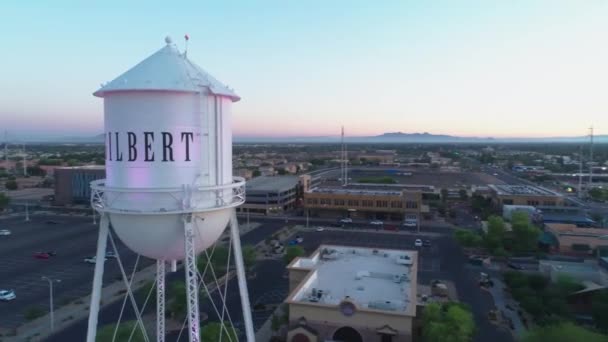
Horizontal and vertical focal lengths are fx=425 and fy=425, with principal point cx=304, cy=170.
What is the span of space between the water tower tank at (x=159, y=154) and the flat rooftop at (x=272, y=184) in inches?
2262

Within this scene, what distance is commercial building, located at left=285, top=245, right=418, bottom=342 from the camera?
2195 cm

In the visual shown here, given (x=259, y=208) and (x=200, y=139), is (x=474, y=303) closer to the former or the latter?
(x=200, y=139)

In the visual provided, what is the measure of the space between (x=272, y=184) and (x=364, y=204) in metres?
18.4

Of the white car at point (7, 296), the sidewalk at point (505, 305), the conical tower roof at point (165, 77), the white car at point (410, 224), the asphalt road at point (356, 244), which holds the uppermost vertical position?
the conical tower roof at point (165, 77)

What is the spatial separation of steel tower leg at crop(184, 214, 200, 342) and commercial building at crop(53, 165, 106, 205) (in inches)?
2753

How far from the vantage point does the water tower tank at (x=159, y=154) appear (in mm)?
10242

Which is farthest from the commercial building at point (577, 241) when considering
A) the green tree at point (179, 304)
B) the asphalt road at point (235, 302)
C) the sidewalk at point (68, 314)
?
the green tree at point (179, 304)

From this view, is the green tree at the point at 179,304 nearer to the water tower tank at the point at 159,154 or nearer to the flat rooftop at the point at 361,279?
the flat rooftop at the point at 361,279

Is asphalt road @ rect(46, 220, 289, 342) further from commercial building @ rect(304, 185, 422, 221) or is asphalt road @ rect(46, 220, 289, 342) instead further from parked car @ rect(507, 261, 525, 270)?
commercial building @ rect(304, 185, 422, 221)

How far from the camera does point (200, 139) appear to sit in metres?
10.8

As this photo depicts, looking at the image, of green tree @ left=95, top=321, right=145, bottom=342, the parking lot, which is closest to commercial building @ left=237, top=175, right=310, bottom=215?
the parking lot

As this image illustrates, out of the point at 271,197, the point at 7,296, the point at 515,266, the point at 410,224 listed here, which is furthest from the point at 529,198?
the point at 7,296

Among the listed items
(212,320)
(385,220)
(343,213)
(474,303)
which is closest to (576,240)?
(474,303)

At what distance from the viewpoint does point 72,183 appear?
73312 millimetres
